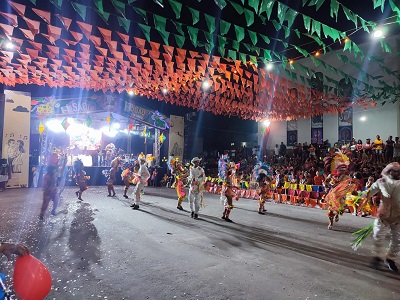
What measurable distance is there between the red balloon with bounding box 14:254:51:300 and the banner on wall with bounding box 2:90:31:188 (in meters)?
17.2

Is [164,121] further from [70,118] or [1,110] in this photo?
[1,110]

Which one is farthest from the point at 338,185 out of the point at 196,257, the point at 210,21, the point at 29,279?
the point at 29,279

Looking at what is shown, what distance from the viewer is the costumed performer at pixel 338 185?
7996mm

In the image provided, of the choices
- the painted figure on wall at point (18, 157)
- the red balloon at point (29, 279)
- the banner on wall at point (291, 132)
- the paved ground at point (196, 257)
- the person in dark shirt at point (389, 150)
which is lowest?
the paved ground at point (196, 257)

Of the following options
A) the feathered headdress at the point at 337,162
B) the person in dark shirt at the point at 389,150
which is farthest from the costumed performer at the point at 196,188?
the person in dark shirt at the point at 389,150

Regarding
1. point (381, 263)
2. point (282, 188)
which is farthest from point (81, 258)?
point (282, 188)

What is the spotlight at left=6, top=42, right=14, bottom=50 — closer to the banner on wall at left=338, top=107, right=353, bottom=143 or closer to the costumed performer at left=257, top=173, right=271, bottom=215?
the costumed performer at left=257, top=173, right=271, bottom=215

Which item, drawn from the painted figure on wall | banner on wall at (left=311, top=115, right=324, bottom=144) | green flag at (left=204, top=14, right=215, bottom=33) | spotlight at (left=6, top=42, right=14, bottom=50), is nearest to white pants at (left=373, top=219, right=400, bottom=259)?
green flag at (left=204, top=14, right=215, bottom=33)

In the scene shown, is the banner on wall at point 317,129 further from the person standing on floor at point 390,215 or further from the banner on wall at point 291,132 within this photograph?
the person standing on floor at point 390,215

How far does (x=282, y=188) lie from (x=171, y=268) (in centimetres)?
1120

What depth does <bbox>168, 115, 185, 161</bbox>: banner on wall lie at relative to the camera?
2330cm

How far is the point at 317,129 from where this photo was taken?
21328 mm

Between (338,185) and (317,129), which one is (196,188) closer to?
(338,185)

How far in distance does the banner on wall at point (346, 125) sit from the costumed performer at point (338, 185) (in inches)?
474
